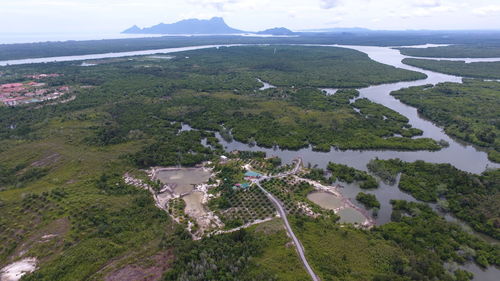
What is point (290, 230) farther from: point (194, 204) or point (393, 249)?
point (194, 204)

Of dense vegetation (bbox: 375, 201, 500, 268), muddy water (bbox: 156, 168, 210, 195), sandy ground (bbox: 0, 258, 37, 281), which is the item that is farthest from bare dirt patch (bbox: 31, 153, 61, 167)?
dense vegetation (bbox: 375, 201, 500, 268)

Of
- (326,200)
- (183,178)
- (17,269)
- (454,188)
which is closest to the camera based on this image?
(17,269)

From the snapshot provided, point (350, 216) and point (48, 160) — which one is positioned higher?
point (48, 160)

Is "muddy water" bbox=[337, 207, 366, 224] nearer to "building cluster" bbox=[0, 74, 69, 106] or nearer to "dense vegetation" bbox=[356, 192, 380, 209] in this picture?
"dense vegetation" bbox=[356, 192, 380, 209]

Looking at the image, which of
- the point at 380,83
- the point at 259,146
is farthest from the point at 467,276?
the point at 380,83

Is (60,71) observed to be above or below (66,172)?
above

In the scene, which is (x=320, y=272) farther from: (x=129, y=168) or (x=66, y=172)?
(x=66, y=172)

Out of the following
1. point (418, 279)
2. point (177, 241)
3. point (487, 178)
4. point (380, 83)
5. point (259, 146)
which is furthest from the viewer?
point (380, 83)

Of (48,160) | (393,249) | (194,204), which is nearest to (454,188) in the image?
(393,249)
